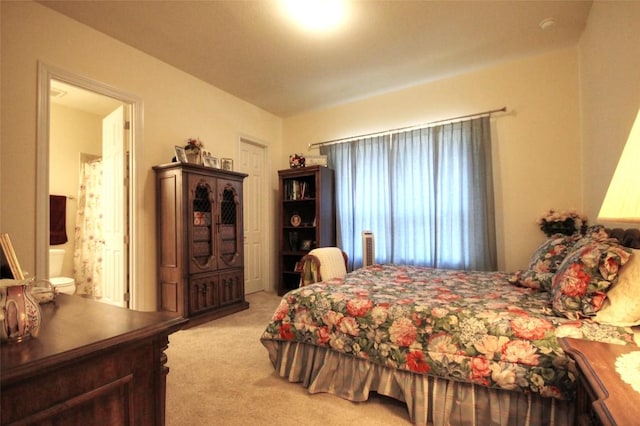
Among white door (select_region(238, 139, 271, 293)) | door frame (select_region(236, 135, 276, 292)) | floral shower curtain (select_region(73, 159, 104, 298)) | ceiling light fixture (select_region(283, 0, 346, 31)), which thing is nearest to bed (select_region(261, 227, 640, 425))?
ceiling light fixture (select_region(283, 0, 346, 31))

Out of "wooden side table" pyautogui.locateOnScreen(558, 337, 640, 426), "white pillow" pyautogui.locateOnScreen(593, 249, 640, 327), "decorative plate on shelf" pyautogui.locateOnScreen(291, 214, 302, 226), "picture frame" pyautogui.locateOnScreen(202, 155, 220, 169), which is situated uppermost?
"picture frame" pyautogui.locateOnScreen(202, 155, 220, 169)

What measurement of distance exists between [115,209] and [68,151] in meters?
1.91

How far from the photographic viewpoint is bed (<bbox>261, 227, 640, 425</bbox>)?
1340 mm

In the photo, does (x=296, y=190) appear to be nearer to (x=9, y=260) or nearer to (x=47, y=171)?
(x=47, y=171)

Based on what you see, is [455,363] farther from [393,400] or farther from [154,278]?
[154,278]

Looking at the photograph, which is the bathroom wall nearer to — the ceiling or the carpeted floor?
the ceiling

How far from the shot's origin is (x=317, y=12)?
2.53 meters

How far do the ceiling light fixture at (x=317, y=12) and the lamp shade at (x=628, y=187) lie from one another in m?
2.37

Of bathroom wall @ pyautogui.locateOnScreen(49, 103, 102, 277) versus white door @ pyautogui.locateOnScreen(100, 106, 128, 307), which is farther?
bathroom wall @ pyautogui.locateOnScreen(49, 103, 102, 277)

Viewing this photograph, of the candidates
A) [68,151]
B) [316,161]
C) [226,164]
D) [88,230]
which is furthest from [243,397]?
[68,151]

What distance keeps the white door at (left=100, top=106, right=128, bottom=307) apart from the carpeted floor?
1.21 meters

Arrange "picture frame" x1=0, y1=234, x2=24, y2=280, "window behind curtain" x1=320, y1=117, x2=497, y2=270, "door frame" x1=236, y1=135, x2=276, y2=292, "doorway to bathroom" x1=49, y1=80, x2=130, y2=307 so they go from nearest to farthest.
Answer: "picture frame" x1=0, y1=234, x2=24, y2=280, "window behind curtain" x1=320, y1=117, x2=497, y2=270, "doorway to bathroom" x1=49, y1=80, x2=130, y2=307, "door frame" x1=236, y1=135, x2=276, y2=292

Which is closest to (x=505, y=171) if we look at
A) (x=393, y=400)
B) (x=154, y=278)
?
(x=393, y=400)

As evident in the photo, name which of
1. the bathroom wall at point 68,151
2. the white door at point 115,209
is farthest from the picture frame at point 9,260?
the bathroom wall at point 68,151
